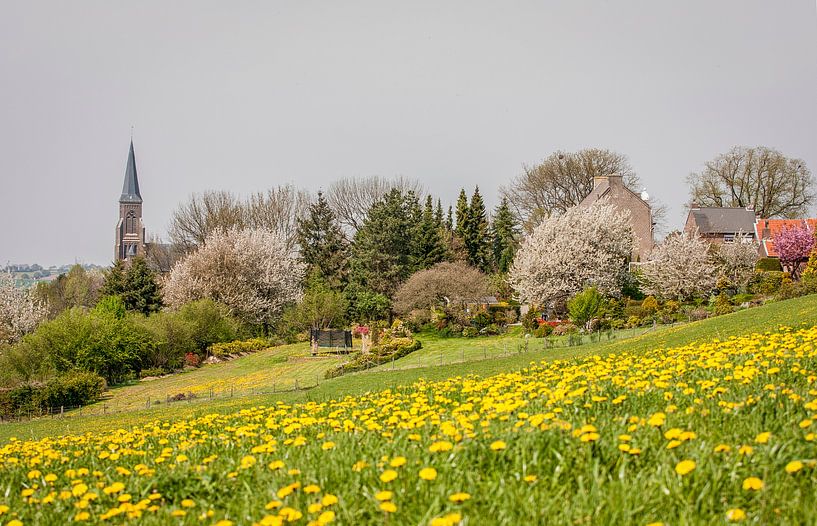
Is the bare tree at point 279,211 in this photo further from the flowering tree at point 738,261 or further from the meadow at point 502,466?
the meadow at point 502,466

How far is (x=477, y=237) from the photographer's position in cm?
6812

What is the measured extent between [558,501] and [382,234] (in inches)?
2031

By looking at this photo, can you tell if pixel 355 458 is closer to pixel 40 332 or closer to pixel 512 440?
pixel 512 440

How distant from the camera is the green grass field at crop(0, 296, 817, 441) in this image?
67.5 ft

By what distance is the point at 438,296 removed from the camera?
4675 cm

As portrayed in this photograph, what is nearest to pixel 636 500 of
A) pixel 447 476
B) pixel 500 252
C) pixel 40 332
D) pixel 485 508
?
pixel 485 508

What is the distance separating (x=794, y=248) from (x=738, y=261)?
6.07 m

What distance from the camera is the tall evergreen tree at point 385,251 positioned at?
181 ft

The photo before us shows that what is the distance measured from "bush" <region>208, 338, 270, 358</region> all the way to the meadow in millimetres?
35701

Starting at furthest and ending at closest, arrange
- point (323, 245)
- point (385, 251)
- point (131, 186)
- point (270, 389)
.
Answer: point (131, 186)
point (323, 245)
point (385, 251)
point (270, 389)

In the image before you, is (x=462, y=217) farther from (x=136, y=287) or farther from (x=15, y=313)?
(x=15, y=313)

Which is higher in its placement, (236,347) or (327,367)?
(236,347)

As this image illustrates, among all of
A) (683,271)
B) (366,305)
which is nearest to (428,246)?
(366,305)

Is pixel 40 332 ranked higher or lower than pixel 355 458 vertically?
higher
